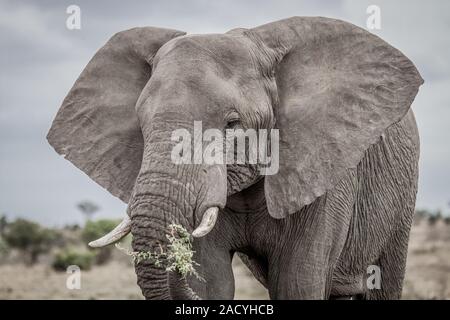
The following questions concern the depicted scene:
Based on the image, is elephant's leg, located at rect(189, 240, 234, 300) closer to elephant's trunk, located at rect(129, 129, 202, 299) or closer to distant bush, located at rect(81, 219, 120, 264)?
elephant's trunk, located at rect(129, 129, 202, 299)

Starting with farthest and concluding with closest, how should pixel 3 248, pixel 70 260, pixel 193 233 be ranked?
pixel 3 248 < pixel 70 260 < pixel 193 233

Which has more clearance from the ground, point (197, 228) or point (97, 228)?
point (197, 228)

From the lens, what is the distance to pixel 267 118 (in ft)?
20.2

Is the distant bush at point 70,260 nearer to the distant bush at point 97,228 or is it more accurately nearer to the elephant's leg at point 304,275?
the distant bush at point 97,228

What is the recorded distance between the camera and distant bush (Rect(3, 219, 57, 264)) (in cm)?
2641

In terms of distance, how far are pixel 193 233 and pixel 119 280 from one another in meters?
14.8

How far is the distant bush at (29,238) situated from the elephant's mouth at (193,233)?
21.1 meters

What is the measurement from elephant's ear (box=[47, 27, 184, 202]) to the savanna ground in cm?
781

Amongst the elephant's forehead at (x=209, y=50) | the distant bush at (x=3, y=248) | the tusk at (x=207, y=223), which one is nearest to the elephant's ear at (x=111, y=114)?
the elephant's forehead at (x=209, y=50)

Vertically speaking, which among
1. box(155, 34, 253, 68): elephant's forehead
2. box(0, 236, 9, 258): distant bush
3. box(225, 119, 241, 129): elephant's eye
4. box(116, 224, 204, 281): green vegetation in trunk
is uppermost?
box(155, 34, 253, 68): elephant's forehead

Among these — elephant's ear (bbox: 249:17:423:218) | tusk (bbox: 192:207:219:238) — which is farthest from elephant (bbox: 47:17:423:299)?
tusk (bbox: 192:207:219:238)

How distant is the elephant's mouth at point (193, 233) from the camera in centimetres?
539

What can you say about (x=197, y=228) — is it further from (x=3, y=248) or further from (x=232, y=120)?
(x=3, y=248)

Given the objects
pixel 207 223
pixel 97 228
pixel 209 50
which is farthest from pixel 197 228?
pixel 97 228
